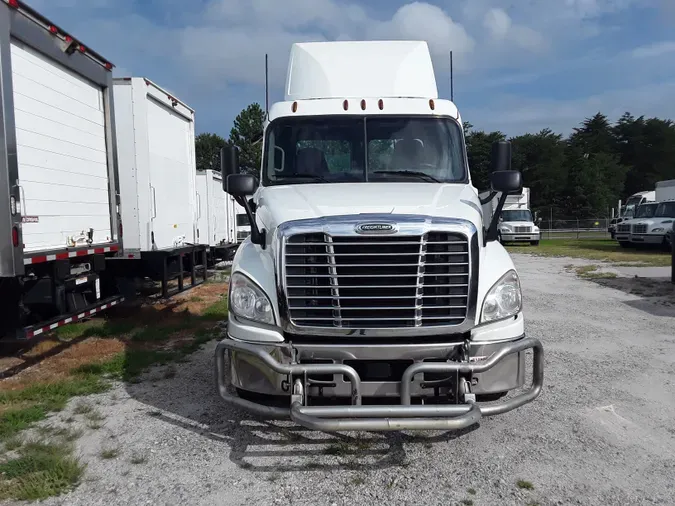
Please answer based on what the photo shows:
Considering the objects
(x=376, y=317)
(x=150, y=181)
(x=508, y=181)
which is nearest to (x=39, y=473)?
(x=376, y=317)

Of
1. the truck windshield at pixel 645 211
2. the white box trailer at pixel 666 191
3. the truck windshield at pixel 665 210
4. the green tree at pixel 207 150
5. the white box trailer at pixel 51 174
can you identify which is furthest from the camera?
the green tree at pixel 207 150

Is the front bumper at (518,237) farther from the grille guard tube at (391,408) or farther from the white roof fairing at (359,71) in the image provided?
the grille guard tube at (391,408)

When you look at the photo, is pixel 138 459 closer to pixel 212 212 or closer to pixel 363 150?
pixel 363 150

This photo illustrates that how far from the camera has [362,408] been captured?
12.0 feet

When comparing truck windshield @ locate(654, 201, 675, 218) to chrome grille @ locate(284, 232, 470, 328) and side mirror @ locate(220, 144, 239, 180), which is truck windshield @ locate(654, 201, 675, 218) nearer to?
side mirror @ locate(220, 144, 239, 180)

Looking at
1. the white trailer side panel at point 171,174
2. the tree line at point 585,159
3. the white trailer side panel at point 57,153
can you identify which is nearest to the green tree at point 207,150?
the tree line at point 585,159

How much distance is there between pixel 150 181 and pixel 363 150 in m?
5.09

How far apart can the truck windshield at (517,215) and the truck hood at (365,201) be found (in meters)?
26.8

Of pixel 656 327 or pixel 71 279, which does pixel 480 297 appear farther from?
pixel 656 327

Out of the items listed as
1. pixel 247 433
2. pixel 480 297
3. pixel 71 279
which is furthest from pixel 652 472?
pixel 71 279

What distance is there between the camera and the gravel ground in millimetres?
3693

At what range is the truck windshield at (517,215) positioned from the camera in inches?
1210

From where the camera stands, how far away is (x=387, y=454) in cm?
428

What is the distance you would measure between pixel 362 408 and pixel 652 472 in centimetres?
213
